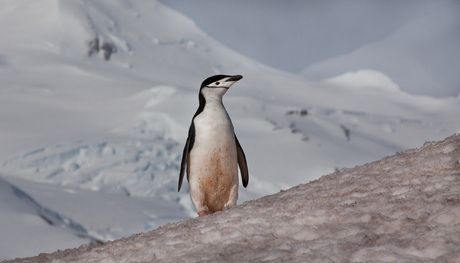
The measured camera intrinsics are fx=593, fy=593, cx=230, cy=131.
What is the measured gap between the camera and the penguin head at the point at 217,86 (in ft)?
18.9

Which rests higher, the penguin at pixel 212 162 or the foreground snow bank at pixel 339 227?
the penguin at pixel 212 162

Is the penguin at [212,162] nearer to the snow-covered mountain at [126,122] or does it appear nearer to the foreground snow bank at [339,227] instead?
the foreground snow bank at [339,227]

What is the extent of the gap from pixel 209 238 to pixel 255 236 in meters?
0.24

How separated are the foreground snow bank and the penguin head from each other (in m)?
2.51

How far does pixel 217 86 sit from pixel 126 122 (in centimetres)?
4149

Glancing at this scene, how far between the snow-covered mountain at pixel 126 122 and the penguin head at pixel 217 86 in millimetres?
16170

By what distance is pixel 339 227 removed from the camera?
2330 mm

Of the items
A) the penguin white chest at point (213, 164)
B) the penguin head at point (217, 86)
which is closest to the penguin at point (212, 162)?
the penguin white chest at point (213, 164)

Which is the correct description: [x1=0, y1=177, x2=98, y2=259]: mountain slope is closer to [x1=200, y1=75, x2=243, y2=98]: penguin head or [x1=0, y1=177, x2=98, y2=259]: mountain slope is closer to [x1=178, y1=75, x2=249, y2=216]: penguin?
[x1=200, y1=75, x2=243, y2=98]: penguin head

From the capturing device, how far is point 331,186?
323cm

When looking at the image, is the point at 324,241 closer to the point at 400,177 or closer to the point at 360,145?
the point at 400,177

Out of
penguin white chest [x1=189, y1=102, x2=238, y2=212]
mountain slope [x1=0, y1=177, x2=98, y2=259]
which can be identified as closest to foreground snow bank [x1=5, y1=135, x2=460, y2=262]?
penguin white chest [x1=189, y1=102, x2=238, y2=212]

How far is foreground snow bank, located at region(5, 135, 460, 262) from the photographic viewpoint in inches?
79.4

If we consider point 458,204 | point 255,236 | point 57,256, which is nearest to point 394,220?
point 458,204
